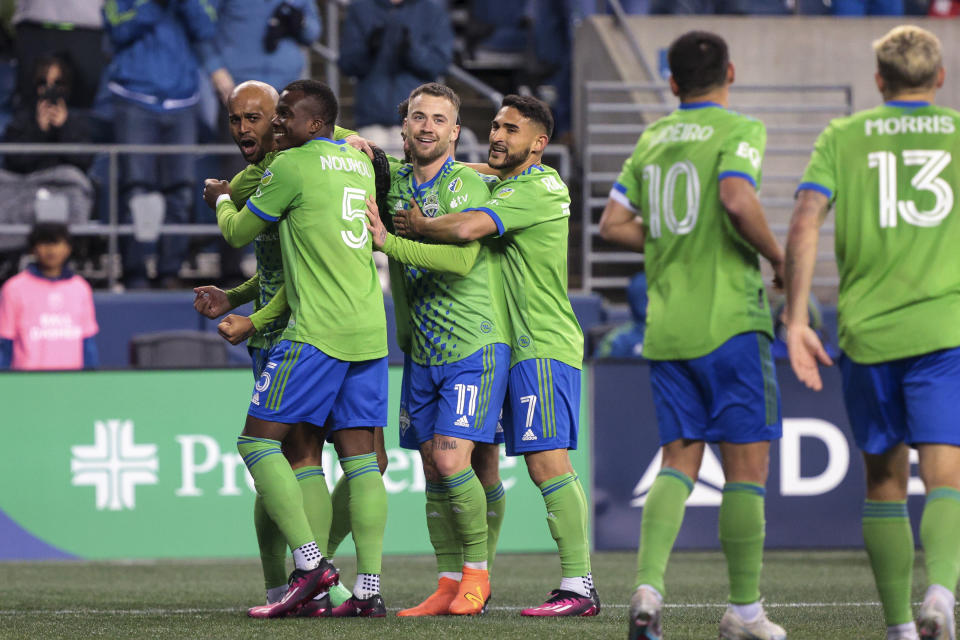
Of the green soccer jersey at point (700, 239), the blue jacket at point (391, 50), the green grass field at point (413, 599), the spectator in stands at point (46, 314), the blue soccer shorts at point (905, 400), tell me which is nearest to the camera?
the blue soccer shorts at point (905, 400)

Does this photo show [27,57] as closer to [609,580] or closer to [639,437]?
[639,437]

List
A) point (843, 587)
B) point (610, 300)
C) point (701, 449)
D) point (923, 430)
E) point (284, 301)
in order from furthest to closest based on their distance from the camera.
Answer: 1. point (610, 300)
2. point (843, 587)
3. point (284, 301)
4. point (701, 449)
5. point (923, 430)

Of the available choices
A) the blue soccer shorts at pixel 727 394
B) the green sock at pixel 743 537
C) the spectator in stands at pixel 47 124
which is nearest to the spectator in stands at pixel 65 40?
the spectator in stands at pixel 47 124

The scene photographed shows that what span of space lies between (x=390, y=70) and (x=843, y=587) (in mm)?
6758

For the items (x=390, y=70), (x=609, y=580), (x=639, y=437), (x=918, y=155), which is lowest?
(x=609, y=580)

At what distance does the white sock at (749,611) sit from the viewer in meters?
4.95

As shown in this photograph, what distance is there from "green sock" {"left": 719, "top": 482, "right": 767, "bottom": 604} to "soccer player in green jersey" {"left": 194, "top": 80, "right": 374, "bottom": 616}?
6.08 feet

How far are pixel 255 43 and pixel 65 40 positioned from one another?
6.43ft

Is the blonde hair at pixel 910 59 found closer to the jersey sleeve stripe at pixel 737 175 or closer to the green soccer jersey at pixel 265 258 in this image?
the jersey sleeve stripe at pixel 737 175

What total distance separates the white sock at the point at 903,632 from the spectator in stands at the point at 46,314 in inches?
301

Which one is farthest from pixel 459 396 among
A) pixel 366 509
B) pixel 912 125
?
pixel 912 125

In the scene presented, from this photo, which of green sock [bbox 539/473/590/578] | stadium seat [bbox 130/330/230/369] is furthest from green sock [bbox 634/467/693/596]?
stadium seat [bbox 130/330/230/369]

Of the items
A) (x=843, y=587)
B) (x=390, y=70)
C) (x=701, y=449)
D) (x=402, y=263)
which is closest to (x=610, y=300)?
(x=390, y=70)

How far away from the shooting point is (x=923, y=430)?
183 inches
